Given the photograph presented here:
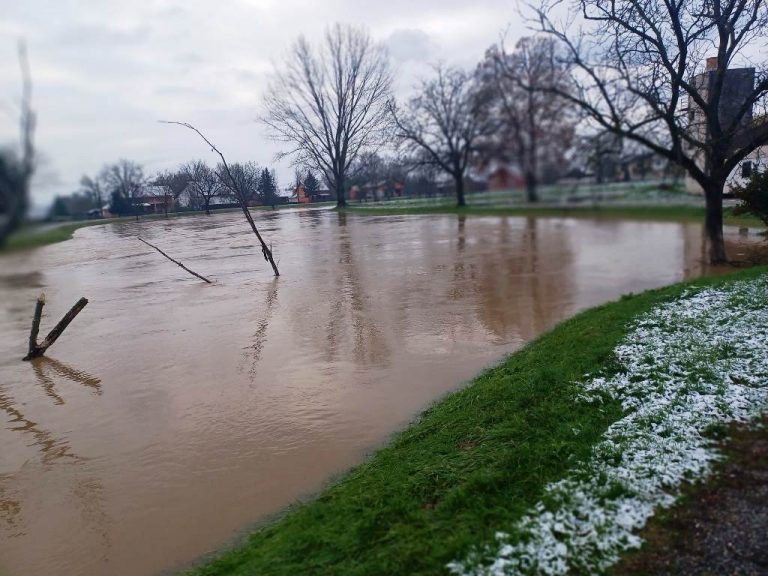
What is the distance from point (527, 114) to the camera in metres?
4.93

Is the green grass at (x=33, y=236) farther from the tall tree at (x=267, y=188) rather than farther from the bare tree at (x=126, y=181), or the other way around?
the tall tree at (x=267, y=188)

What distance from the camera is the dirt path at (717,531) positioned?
118 inches

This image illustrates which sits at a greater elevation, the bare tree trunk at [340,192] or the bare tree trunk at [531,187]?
the bare tree trunk at [340,192]

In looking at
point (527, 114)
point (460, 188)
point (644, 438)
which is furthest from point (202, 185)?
point (644, 438)

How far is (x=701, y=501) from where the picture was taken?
353 cm

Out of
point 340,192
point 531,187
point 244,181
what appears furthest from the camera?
point 340,192

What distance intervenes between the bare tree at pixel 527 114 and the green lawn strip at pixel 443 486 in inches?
88.5

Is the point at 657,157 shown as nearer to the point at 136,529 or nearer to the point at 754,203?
the point at 136,529

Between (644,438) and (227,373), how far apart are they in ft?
24.6

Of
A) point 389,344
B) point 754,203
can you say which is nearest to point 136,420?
point 389,344

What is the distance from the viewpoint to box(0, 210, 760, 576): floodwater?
18.1 feet

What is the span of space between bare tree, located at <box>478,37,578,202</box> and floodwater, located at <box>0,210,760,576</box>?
142 cm

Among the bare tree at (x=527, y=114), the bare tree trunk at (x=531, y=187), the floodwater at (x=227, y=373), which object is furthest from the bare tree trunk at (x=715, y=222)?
the bare tree trunk at (x=531, y=187)

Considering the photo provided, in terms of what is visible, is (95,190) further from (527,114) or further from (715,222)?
(715,222)
